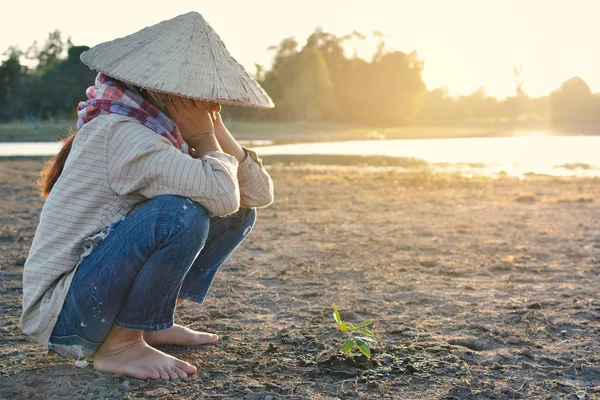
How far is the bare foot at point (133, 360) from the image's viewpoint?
198cm

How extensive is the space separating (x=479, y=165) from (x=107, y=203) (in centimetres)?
1241

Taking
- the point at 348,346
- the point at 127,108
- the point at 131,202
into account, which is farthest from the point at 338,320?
the point at 127,108

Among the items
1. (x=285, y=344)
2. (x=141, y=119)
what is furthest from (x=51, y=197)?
(x=285, y=344)

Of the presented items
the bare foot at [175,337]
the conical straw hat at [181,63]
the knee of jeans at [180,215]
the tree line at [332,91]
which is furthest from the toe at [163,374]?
the tree line at [332,91]

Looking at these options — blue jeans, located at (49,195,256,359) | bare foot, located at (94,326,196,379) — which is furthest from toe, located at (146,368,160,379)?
blue jeans, located at (49,195,256,359)

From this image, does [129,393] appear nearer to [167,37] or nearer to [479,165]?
[167,37]

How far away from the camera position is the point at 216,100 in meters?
1.96

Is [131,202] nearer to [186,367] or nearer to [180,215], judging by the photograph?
[180,215]

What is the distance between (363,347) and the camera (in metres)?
2.10

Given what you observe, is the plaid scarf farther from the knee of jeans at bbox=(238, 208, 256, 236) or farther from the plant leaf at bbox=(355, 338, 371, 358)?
the plant leaf at bbox=(355, 338, 371, 358)

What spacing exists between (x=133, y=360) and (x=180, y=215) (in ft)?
1.69

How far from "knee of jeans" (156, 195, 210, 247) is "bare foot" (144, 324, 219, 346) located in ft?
1.75

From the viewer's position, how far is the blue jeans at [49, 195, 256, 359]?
1865mm

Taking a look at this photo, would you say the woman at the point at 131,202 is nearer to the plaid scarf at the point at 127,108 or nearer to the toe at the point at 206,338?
the plaid scarf at the point at 127,108
